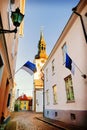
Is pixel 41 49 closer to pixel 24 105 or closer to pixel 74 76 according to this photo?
pixel 24 105

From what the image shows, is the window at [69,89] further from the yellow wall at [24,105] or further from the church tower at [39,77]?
the yellow wall at [24,105]

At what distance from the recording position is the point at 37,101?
35500 millimetres

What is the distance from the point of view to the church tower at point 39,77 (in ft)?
116

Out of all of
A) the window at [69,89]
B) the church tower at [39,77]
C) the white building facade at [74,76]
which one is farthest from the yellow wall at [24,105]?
the window at [69,89]

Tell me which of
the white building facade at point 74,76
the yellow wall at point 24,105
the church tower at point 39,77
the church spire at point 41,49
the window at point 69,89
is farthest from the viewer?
the yellow wall at point 24,105

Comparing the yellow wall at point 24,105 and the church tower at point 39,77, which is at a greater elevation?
the church tower at point 39,77

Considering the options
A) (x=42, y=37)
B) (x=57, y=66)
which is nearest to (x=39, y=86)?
(x=42, y=37)

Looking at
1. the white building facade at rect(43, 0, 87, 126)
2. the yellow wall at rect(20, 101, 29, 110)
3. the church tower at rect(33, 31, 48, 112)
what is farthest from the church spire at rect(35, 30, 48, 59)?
the yellow wall at rect(20, 101, 29, 110)

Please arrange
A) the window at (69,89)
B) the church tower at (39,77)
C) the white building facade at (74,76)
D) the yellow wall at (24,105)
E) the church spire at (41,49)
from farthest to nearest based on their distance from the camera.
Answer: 1. the yellow wall at (24,105)
2. the church spire at (41,49)
3. the church tower at (39,77)
4. the window at (69,89)
5. the white building facade at (74,76)

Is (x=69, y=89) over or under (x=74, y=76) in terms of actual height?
under

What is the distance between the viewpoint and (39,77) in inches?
1660

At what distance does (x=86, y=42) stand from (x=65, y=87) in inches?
186

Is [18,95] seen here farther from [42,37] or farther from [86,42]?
[86,42]

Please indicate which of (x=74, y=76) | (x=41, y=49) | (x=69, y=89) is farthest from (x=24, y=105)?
(x=74, y=76)
